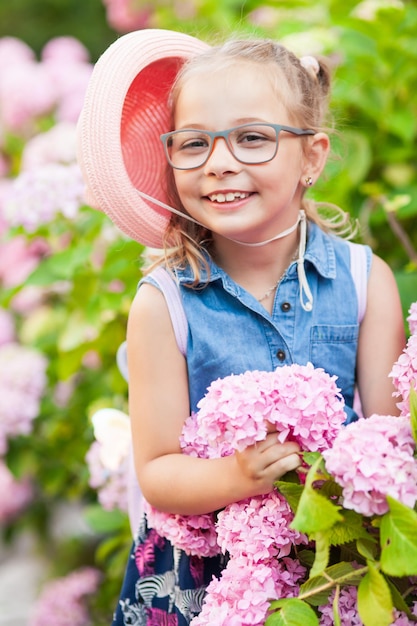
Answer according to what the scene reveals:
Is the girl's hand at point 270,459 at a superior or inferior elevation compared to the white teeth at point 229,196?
inferior

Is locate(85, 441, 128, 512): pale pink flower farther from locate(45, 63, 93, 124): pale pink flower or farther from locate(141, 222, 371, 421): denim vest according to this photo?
locate(45, 63, 93, 124): pale pink flower

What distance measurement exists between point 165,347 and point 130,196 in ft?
0.96

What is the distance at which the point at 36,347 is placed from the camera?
3.13m

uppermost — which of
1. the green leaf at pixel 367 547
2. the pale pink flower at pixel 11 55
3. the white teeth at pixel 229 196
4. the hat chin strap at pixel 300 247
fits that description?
the pale pink flower at pixel 11 55

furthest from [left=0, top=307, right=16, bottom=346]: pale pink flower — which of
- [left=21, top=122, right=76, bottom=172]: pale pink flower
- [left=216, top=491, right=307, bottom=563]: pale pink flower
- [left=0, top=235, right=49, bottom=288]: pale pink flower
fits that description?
[left=216, top=491, right=307, bottom=563]: pale pink flower

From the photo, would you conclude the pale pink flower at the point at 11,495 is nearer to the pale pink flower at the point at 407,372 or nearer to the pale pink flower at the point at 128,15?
the pale pink flower at the point at 407,372

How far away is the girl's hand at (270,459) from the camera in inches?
51.0

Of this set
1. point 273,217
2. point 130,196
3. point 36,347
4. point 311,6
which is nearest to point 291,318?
point 273,217

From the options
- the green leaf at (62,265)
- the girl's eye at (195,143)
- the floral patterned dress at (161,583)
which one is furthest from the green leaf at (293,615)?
the green leaf at (62,265)

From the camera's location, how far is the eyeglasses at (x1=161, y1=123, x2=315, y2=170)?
1.51 m

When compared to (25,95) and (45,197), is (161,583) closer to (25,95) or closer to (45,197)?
(45,197)

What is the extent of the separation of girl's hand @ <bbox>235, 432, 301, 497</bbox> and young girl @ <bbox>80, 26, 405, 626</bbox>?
0.38 feet

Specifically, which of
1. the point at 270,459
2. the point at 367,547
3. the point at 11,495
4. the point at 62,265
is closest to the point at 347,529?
the point at 367,547

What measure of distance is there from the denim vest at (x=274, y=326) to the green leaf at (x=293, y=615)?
467 millimetres
